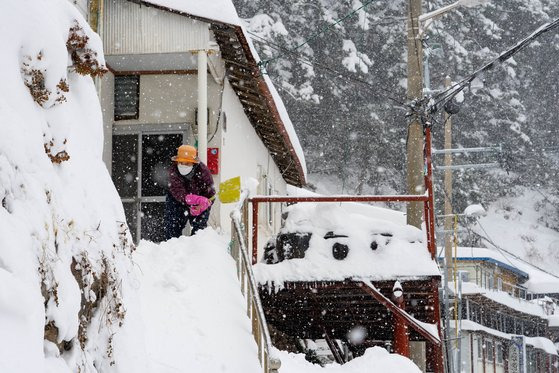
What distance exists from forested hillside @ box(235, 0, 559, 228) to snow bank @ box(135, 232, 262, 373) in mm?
24578

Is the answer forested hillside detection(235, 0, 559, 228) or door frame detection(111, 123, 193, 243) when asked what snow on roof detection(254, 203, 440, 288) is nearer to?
door frame detection(111, 123, 193, 243)

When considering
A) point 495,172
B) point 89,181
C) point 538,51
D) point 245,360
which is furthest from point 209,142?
point 538,51

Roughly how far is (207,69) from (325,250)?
146 inches

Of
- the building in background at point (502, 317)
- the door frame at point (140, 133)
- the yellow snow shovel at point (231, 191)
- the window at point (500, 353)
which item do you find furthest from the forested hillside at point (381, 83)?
the yellow snow shovel at point (231, 191)

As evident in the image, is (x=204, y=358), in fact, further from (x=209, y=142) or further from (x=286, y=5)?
(x=286, y=5)

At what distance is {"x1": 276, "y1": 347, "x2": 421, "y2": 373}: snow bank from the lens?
9.25 metres

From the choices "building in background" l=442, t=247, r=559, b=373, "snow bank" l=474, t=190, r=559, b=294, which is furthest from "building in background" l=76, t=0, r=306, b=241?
"snow bank" l=474, t=190, r=559, b=294

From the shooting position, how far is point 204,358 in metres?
6.82

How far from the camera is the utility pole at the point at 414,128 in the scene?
12539 mm

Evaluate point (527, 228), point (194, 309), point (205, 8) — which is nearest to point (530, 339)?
point (527, 228)

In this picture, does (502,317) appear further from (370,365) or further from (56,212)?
(56,212)

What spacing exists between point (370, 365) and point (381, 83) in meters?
31.7

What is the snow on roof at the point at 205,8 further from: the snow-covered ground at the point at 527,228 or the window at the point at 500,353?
the snow-covered ground at the point at 527,228

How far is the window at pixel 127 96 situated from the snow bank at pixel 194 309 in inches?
168
